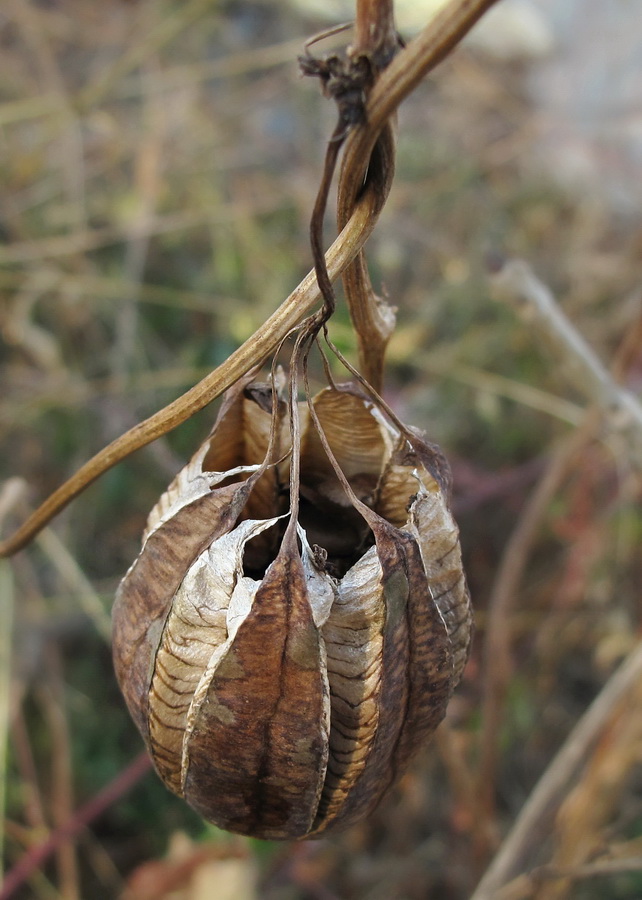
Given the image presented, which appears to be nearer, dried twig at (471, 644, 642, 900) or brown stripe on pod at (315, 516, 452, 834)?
brown stripe on pod at (315, 516, 452, 834)

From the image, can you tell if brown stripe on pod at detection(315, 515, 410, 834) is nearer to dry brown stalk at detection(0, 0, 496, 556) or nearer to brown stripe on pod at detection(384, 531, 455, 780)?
brown stripe on pod at detection(384, 531, 455, 780)

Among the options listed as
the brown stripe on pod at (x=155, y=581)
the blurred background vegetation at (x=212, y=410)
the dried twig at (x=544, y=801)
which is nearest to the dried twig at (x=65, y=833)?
the blurred background vegetation at (x=212, y=410)

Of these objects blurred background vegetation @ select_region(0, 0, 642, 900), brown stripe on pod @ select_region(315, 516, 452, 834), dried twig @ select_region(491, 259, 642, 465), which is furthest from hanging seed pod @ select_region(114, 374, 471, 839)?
blurred background vegetation @ select_region(0, 0, 642, 900)

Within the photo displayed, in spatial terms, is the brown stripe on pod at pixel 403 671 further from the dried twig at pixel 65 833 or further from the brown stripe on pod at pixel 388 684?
the dried twig at pixel 65 833

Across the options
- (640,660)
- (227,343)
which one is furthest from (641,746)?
(227,343)

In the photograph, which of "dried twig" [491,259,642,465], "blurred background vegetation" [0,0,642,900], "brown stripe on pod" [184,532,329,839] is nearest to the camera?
"brown stripe on pod" [184,532,329,839]

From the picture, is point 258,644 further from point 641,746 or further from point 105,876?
point 105,876
